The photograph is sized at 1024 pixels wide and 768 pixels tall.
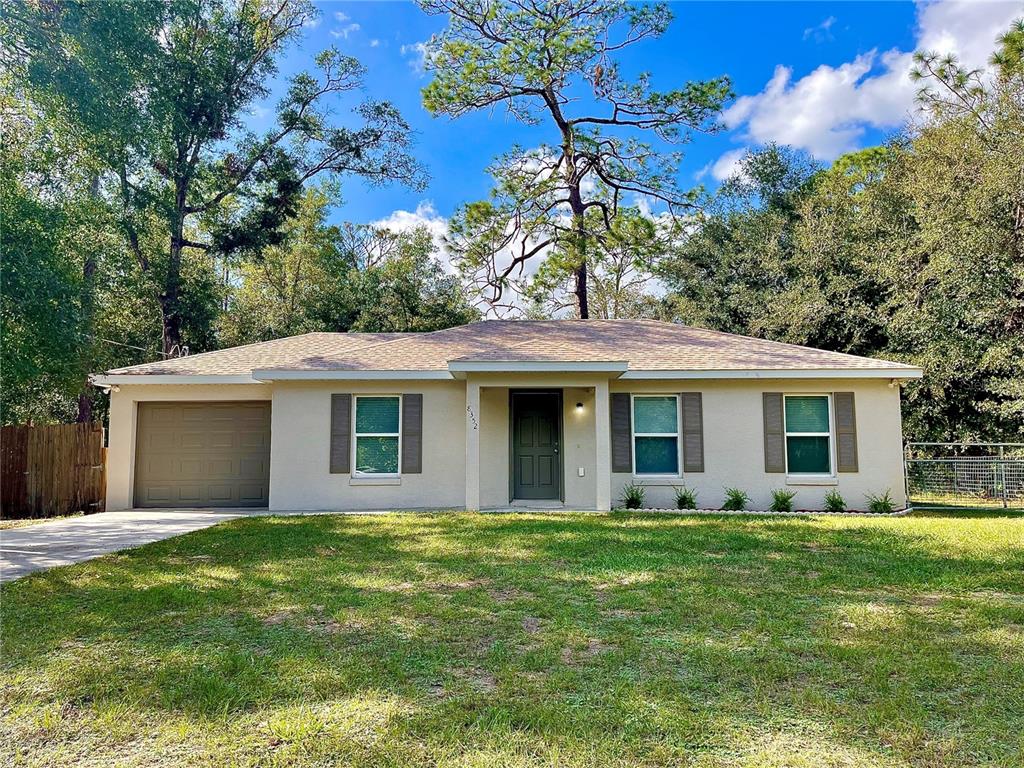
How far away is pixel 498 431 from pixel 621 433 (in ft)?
6.97

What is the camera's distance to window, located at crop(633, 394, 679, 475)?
10562mm

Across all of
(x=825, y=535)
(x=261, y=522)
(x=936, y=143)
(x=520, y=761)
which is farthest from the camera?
(x=936, y=143)

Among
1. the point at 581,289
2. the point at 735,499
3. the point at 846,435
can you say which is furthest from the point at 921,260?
the point at 735,499

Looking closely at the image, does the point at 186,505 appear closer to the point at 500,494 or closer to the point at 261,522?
the point at 261,522

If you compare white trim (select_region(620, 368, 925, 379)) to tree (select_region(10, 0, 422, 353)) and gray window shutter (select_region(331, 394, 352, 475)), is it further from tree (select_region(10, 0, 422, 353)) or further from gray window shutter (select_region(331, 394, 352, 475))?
tree (select_region(10, 0, 422, 353))

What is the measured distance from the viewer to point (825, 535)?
722cm

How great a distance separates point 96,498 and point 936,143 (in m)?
21.3

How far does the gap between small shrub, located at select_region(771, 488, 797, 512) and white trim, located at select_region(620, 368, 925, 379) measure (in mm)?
1944

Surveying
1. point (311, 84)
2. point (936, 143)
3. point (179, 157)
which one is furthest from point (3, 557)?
point (936, 143)

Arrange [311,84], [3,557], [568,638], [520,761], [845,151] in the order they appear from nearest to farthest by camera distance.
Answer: [520,761] → [568,638] → [3,557] → [311,84] → [845,151]

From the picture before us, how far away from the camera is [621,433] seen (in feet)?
34.6

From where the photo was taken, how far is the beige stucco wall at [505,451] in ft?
33.5

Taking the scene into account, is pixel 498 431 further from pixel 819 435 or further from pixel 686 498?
pixel 819 435

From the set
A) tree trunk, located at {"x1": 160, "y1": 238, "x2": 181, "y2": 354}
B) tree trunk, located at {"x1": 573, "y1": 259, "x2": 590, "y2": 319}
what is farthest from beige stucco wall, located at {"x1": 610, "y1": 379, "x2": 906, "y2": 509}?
tree trunk, located at {"x1": 160, "y1": 238, "x2": 181, "y2": 354}
